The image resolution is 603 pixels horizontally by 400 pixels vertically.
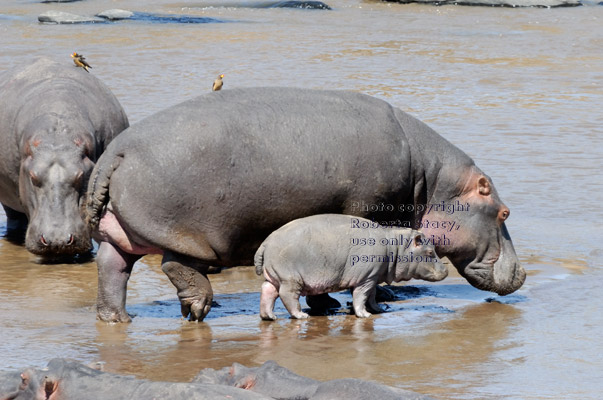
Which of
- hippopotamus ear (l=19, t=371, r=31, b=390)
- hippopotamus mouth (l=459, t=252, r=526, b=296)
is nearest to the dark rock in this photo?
hippopotamus mouth (l=459, t=252, r=526, b=296)

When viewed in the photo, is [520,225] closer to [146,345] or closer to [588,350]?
[588,350]

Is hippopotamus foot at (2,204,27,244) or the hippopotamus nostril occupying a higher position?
the hippopotamus nostril

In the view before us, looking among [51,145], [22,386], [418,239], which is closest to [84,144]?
[51,145]

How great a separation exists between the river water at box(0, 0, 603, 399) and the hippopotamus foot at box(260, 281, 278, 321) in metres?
0.09

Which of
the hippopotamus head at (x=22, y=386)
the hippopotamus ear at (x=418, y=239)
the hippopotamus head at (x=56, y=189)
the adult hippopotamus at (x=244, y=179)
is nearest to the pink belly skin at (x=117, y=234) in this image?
the adult hippopotamus at (x=244, y=179)

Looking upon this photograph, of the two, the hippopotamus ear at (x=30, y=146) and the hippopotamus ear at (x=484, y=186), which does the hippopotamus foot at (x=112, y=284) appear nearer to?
the hippopotamus ear at (x=30, y=146)

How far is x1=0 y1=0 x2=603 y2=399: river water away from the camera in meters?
5.59

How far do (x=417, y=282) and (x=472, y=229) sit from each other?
0.75 m

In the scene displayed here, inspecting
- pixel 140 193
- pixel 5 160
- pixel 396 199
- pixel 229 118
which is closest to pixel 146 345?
pixel 140 193

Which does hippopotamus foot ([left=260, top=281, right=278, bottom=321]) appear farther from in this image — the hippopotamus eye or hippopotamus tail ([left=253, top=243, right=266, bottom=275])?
the hippopotamus eye

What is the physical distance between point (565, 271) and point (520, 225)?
1313 mm

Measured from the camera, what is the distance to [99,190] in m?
6.40

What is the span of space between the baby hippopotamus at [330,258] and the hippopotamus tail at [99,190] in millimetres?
934

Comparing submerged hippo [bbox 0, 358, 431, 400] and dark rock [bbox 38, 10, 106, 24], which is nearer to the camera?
submerged hippo [bbox 0, 358, 431, 400]
